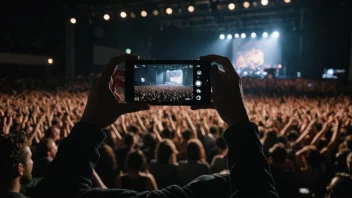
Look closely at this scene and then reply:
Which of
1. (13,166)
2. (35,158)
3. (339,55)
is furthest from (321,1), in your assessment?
(13,166)

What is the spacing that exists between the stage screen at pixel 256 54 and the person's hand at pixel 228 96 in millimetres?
38858

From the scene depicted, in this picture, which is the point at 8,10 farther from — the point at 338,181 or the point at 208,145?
the point at 338,181

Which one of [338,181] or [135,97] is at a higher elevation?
[135,97]

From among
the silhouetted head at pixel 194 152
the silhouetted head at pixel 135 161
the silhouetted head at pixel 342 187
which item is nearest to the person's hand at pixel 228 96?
the silhouetted head at pixel 342 187

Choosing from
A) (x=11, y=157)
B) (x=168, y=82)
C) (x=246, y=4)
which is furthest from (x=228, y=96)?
(x=246, y=4)

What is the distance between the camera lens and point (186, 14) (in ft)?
87.2

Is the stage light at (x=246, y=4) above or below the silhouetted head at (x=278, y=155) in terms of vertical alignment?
above

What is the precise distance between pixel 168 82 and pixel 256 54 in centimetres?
3973

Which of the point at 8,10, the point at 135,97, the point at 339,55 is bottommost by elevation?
the point at 135,97

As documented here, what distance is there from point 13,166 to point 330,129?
608 centimetres

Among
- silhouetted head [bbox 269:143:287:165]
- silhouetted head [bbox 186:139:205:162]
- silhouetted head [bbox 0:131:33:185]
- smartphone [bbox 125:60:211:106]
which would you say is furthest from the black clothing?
silhouetted head [bbox 186:139:205:162]

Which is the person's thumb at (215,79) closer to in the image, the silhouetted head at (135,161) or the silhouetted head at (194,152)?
the silhouetted head at (135,161)

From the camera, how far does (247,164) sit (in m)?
1.02

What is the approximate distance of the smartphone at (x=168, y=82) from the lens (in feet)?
5.44
